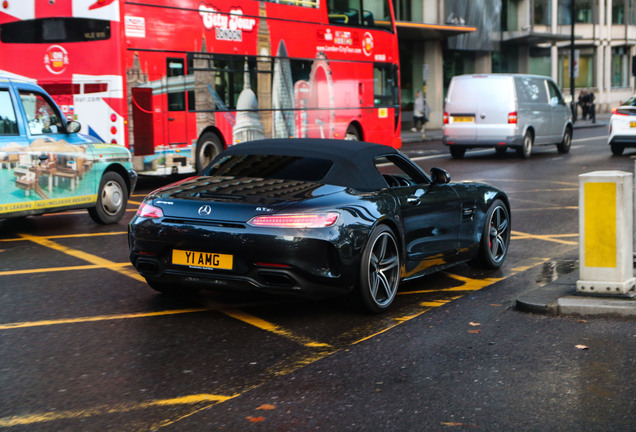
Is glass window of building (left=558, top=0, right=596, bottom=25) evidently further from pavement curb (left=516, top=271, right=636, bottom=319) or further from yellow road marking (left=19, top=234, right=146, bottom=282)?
pavement curb (left=516, top=271, right=636, bottom=319)

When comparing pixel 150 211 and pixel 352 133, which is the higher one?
pixel 352 133

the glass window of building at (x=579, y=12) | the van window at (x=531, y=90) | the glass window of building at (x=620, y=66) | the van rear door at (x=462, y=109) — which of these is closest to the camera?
the van rear door at (x=462, y=109)

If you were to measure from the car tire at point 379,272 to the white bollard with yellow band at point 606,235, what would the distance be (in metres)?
1.36

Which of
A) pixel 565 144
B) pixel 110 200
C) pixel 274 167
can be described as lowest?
pixel 110 200

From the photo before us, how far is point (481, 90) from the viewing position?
76.7 ft

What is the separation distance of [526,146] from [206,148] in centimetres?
1009

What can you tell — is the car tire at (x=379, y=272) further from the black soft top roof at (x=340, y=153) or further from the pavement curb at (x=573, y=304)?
the pavement curb at (x=573, y=304)

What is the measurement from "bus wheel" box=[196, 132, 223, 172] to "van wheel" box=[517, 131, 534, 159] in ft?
31.0

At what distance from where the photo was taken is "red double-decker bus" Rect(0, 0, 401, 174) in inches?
591

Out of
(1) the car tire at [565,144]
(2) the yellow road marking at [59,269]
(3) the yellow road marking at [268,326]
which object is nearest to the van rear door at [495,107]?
(1) the car tire at [565,144]

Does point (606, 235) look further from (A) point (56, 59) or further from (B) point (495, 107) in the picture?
(B) point (495, 107)

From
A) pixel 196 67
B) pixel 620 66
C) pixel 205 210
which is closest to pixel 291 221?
pixel 205 210

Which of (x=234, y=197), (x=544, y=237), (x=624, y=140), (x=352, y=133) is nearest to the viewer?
(x=234, y=197)

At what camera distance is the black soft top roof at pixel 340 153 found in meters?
6.94
